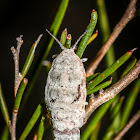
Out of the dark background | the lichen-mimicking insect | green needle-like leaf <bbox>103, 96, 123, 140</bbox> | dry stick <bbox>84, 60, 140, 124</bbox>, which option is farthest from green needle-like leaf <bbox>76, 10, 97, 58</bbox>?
the dark background

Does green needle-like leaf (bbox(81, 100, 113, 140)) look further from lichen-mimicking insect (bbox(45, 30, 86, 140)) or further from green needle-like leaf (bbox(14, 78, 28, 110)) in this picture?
green needle-like leaf (bbox(14, 78, 28, 110))

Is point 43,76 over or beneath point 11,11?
beneath

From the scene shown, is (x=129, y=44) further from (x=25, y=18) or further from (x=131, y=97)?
(x=131, y=97)

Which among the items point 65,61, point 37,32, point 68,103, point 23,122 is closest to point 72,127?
point 68,103

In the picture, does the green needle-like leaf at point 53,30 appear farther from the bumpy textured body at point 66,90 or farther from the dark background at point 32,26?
the dark background at point 32,26

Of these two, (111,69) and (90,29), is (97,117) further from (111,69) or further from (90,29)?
(90,29)

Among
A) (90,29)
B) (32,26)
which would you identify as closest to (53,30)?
(90,29)

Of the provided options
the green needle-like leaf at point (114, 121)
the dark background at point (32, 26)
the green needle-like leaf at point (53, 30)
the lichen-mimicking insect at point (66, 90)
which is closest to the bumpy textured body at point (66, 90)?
the lichen-mimicking insect at point (66, 90)

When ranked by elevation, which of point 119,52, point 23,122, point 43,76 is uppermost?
point 119,52
